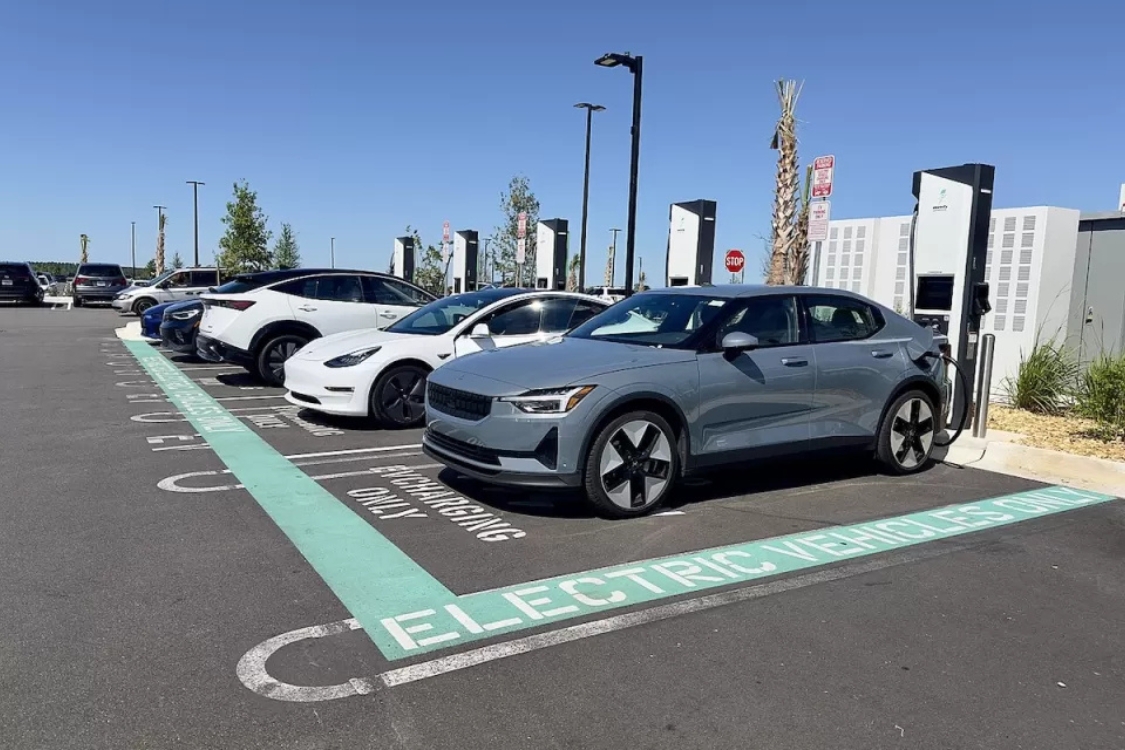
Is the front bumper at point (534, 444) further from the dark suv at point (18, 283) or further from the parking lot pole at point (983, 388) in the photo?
the dark suv at point (18, 283)

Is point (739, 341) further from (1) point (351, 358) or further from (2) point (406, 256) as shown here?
(2) point (406, 256)

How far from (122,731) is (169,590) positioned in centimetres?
135

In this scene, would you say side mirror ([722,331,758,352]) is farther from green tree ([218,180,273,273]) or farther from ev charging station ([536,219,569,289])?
green tree ([218,180,273,273])

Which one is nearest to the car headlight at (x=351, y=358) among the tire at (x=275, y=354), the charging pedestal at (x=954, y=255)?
the tire at (x=275, y=354)

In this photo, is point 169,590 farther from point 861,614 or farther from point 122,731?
point 861,614

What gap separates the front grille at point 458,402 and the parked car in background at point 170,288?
20600 mm

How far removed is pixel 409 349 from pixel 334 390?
845 millimetres

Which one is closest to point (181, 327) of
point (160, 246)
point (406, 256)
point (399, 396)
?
point (399, 396)

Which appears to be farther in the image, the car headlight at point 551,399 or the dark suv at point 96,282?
the dark suv at point 96,282

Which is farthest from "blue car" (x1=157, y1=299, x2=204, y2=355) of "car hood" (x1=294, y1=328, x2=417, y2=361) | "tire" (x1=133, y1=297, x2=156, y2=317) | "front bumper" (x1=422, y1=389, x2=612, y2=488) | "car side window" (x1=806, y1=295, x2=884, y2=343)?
"tire" (x1=133, y1=297, x2=156, y2=317)

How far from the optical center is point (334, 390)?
8.36 m

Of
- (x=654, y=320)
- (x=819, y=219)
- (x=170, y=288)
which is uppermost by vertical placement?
(x=819, y=219)

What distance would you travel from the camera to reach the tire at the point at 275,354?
11352mm

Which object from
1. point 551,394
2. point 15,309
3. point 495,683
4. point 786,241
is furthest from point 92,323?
point 495,683
